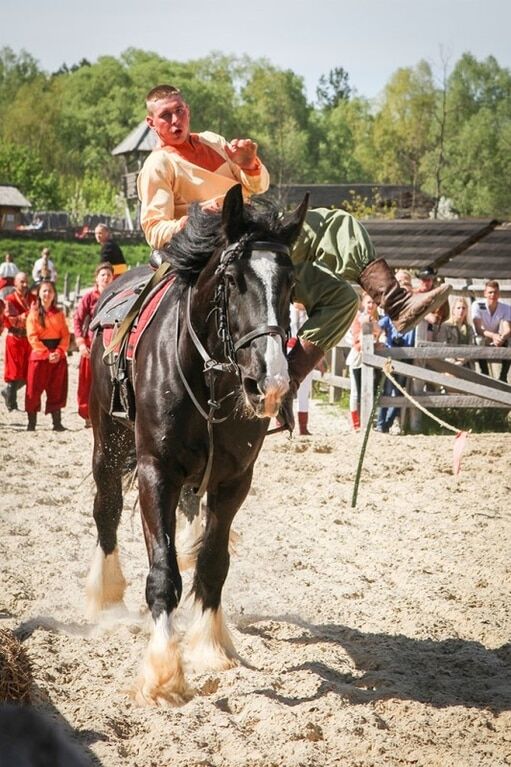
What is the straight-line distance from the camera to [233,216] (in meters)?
4.45

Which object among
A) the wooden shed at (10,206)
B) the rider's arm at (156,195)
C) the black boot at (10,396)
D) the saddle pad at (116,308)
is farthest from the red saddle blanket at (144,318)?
the wooden shed at (10,206)

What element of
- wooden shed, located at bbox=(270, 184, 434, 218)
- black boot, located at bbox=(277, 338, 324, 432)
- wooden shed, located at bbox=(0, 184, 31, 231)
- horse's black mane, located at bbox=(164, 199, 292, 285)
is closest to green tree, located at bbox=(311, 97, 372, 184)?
wooden shed, located at bbox=(270, 184, 434, 218)

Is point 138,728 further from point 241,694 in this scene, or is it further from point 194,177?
point 194,177

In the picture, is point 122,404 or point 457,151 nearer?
point 122,404

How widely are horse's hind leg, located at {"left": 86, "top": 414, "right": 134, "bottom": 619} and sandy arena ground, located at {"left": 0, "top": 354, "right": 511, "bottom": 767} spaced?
154 mm

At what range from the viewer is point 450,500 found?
891 cm

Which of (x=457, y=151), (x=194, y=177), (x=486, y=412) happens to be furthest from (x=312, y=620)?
(x=457, y=151)

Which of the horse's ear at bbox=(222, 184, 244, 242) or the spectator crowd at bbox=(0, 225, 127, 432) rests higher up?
the horse's ear at bbox=(222, 184, 244, 242)

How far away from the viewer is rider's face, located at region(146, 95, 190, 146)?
5.36m

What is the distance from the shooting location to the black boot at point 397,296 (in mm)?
5070

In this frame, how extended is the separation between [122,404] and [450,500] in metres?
4.20

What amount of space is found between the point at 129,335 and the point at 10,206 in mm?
65683

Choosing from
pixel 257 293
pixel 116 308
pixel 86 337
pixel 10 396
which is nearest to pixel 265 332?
pixel 257 293

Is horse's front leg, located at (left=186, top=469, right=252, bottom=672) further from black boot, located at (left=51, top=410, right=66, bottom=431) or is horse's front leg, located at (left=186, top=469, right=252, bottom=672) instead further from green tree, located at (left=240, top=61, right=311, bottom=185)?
green tree, located at (left=240, top=61, right=311, bottom=185)
